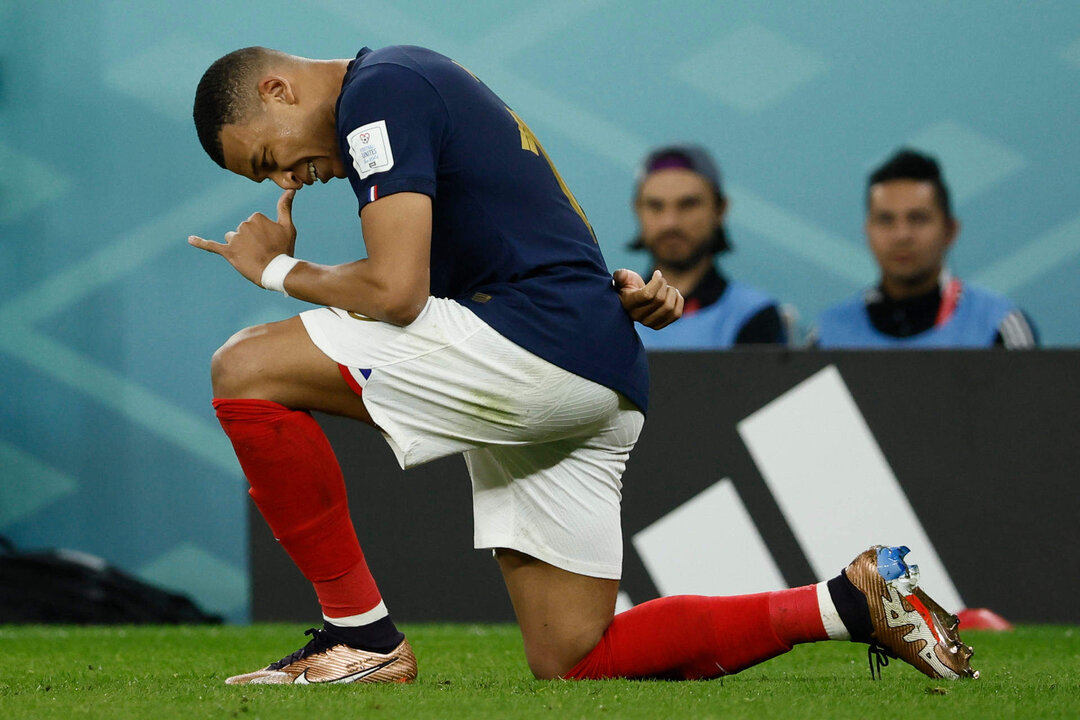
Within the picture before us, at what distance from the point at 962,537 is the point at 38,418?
11.3 ft

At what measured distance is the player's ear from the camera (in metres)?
1.88

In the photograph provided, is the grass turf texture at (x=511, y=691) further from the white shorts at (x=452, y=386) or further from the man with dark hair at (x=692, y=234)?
the man with dark hair at (x=692, y=234)

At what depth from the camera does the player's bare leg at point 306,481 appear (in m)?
1.83

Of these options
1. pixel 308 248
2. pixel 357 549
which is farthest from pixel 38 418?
pixel 357 549

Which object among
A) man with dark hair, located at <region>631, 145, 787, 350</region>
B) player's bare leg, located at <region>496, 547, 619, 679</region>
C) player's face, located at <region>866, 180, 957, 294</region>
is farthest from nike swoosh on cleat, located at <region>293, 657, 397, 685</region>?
player's face, located at <region>866, 180, 957, 294</region>

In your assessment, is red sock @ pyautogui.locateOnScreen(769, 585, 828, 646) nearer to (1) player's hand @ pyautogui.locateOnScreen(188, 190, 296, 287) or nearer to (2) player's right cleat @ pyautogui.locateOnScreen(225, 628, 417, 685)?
(2) player's right cleat @ pyautogui.locateOnScreen(225, 628, 417, 685)

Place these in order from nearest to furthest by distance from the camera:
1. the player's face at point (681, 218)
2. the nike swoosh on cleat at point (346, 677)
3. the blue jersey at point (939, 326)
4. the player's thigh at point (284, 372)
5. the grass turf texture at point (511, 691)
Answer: the grass turf texture at point (511, 691) < the player's thigh at point (284, 372) < the nike swoosh on cleat at point (346, 677) < the blue jersey at point (939, 326) < the player's face at point (681, 218)

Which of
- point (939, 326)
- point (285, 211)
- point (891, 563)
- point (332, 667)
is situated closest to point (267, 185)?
point (939, 326)

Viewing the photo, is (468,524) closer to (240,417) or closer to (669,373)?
(669,373)

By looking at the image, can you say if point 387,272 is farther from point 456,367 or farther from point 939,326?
point 939,326

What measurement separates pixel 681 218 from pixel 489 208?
9.74 ft

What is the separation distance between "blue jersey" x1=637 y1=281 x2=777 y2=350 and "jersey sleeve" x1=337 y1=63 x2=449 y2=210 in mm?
2763

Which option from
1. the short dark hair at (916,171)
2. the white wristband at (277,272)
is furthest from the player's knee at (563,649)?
the short dark hair at (916,171)

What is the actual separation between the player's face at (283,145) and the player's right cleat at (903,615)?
99cm
